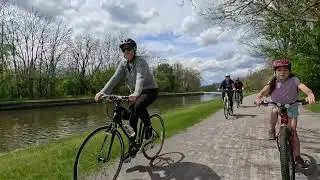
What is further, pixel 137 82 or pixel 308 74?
pixel 308 74

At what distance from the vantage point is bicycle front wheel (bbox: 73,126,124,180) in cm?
568

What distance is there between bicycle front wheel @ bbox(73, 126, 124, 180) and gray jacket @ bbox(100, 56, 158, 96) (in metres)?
0.87

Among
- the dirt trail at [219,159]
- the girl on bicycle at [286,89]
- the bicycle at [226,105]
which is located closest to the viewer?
the girl on bicycle at [286,89]

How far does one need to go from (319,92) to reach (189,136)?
1284cm

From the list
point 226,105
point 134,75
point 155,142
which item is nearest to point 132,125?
point 134,75

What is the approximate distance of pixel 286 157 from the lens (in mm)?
5605

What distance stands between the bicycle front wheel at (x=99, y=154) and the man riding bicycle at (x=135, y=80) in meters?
0.36

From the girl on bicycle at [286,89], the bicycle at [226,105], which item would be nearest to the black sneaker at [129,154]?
the girl on bicycle at [286,89]

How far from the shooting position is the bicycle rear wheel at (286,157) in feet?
18.4

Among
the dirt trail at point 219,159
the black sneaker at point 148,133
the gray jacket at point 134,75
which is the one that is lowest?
the dirt trail at point 219,159

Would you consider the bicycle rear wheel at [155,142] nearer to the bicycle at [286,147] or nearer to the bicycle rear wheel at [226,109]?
the bicycle at [286,147]

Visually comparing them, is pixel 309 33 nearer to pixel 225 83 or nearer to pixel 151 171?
pixel 225 83

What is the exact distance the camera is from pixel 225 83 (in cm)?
1934

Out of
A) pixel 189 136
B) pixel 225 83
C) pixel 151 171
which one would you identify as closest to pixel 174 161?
pixel 151 171
